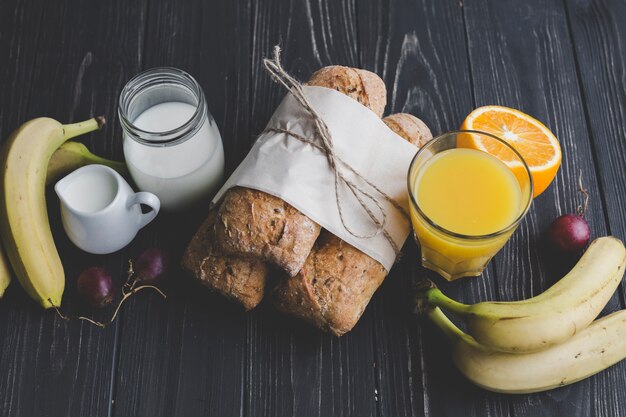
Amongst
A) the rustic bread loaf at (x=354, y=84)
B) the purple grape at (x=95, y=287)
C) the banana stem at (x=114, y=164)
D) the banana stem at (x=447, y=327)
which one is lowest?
the purple grape at (x=95, y=287)

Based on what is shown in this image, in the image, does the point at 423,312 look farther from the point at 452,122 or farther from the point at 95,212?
the point at 95,212

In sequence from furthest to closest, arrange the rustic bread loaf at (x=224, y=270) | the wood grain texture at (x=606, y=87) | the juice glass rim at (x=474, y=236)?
the wood grain texture at (x=606, y=87) → the rustic bread loaf at (x=224, y=270) → the juice glass rim at (x=474, y=236)

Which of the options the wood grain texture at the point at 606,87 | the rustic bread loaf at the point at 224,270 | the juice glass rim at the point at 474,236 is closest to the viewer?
the juice glass rim at the point at 474,236

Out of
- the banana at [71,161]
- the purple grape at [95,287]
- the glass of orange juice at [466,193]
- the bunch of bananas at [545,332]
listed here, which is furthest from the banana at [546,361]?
the banana at [71,161]

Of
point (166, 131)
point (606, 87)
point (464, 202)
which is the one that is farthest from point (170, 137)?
point (606, 87)

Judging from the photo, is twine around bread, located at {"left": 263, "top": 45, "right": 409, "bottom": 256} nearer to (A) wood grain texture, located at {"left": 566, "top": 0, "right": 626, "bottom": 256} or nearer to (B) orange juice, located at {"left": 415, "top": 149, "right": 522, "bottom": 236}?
(B) orange juice, located at {"left": 415, "top": 149, "right": 522, "bottom": 236}

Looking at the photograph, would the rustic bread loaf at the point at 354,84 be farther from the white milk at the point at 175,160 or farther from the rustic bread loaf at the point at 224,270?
the rustic bread loaf at the point at 224,270

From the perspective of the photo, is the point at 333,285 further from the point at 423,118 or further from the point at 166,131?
the point at 423,118

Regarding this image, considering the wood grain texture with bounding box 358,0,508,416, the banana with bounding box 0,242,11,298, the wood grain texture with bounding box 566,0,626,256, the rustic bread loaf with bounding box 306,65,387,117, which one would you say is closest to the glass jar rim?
the rustic bread loaf with bounding box 306,65,387,117
